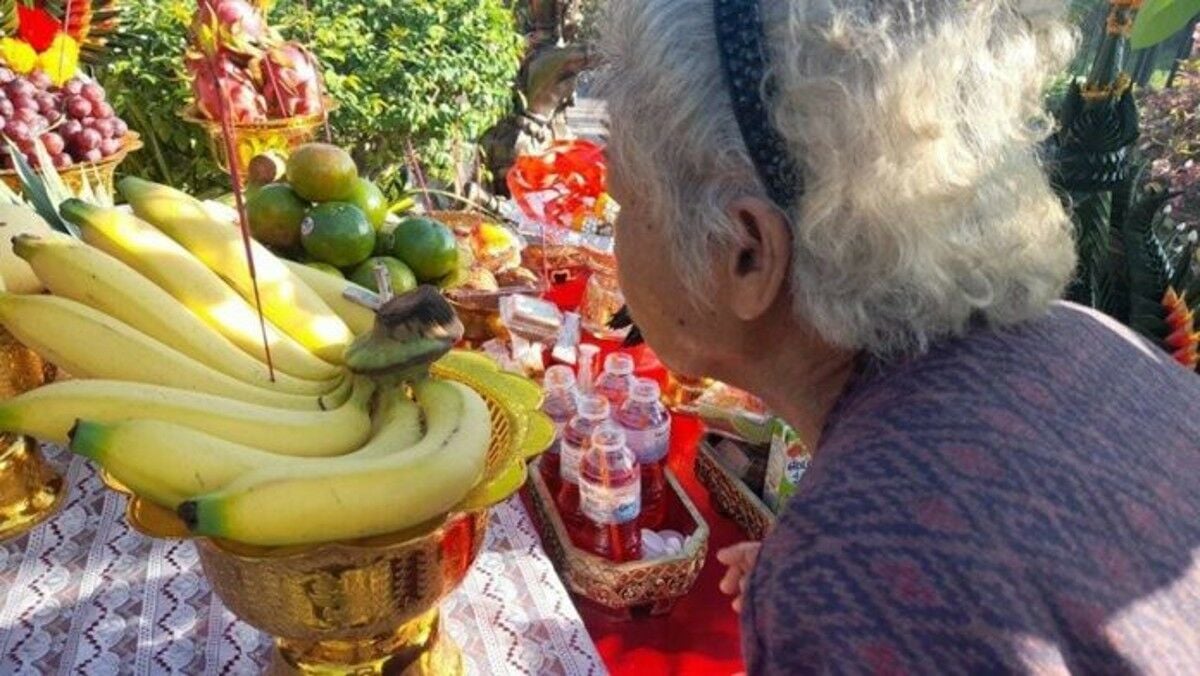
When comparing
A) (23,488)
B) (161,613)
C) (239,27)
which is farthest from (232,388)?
(239,27)

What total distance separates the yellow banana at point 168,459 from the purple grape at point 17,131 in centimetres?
147

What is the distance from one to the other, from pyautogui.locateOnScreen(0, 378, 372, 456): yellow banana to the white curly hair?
15.3 inches

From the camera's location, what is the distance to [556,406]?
1.49 metres

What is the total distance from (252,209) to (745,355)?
0.94m

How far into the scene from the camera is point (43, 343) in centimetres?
97

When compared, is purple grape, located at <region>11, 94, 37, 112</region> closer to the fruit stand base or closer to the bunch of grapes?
the bunch of grapes

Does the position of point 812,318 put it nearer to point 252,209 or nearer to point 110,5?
point 252,209

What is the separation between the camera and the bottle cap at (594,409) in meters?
1.28

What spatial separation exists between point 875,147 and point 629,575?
0.67 metres

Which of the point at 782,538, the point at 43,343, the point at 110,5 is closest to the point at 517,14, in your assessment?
the point at 110,5

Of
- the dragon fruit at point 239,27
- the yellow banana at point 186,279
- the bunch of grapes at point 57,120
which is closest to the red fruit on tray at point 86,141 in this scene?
the bunch of grapes at point 57,120

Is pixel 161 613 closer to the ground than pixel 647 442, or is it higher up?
closer to the ground

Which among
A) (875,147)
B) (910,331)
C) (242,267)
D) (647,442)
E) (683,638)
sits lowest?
→ (683,638)

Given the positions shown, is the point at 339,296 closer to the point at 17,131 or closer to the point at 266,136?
the point at 266,136
